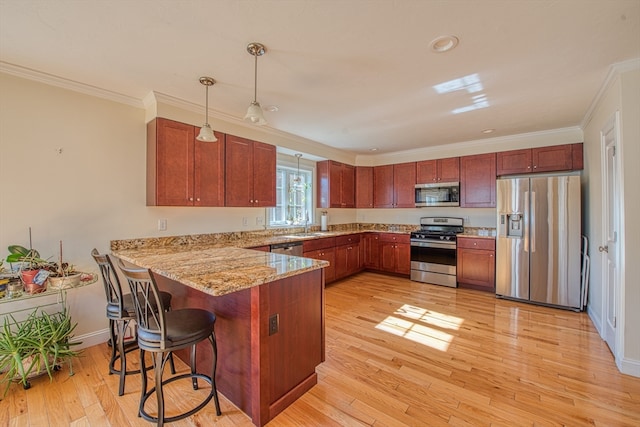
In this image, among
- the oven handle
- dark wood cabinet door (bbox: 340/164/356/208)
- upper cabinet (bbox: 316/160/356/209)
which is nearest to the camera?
the oven handle

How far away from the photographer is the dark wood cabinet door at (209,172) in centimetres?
319

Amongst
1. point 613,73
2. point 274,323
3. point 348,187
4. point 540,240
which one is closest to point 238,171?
point 274,323

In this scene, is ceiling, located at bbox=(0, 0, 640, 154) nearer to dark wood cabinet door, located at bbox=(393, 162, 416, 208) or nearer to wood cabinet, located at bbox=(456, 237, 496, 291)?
wood cabinet, located at bbox=(456, 237, 496, 291)

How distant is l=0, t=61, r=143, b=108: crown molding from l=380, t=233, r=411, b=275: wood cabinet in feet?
14.2

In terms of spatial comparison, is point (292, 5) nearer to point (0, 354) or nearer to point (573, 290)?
point (0, 354)

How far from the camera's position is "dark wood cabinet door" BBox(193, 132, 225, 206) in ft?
10.5

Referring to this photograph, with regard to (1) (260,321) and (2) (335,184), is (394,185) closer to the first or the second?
(2) (335,184)

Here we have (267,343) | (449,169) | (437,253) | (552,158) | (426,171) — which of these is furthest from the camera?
(426,171)

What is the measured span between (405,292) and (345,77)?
129 inches

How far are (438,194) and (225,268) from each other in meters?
4.29

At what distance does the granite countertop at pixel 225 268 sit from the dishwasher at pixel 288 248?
1.19m

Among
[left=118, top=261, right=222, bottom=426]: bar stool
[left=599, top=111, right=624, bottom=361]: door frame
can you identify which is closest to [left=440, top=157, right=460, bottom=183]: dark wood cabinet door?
[left=599, top=111, right=624, bottom=361]: door frame

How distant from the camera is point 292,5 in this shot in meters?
1.60

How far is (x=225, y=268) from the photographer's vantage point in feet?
6.12
